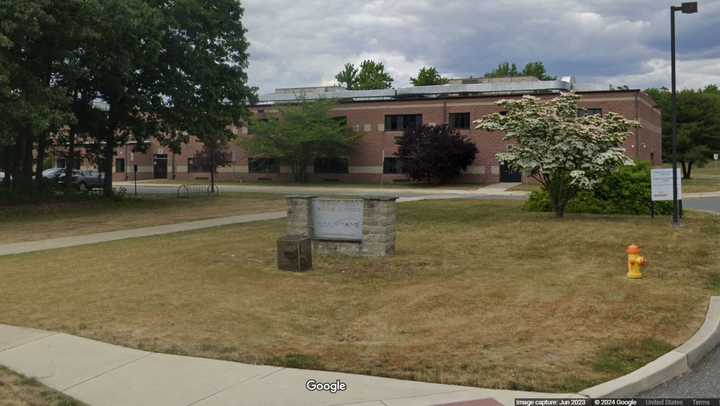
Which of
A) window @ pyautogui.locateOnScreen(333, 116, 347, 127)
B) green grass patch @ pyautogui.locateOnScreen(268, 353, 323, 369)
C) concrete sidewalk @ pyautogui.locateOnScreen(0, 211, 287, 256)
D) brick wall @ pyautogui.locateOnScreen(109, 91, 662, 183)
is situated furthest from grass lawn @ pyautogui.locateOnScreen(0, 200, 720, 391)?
window @ pyautogui.locateOnScreen(333, 116, 347, 127)

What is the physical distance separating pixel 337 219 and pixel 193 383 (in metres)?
7.75

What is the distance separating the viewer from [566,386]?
5520 millimetres

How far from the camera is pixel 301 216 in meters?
13.4

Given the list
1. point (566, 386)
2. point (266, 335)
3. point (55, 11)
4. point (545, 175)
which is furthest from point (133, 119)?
point (566, 386)

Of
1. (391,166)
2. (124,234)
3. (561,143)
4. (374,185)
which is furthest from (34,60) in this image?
(391,166)

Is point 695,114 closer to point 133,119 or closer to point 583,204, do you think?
point 583,204

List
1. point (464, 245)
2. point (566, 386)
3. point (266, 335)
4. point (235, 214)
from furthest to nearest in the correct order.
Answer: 1. point (235, 214)
2. point (464, 245)
3. point (266, 335)
4. point (566, 386)

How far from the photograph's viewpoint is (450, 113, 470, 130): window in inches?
2110

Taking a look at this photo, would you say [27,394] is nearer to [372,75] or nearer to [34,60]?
[34,60]

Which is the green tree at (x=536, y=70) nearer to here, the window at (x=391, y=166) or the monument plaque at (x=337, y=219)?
the window at (x=391, y=166)

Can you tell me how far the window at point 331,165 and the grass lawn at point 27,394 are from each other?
5359 centimetres

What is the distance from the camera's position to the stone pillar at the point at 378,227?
12516 millimetres

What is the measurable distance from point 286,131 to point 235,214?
1225 inches

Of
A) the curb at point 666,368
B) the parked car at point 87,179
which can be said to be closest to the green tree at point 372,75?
the parked car at point 87,179
